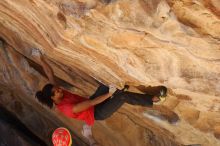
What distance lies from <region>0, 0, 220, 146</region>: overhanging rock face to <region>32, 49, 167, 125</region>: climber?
132mm

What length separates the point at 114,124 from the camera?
5883mm

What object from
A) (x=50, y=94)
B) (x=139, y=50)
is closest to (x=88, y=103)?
(x=50, y=94)

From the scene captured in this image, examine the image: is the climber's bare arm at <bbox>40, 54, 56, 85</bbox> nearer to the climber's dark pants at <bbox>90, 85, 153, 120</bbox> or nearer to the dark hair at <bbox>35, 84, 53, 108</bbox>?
the dark hair at <bbox>35, 84, 53, 108</bbox>

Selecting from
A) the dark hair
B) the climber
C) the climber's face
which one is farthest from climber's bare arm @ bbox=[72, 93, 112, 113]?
the dark hair

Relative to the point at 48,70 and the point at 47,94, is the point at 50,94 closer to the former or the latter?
the point at 47,94

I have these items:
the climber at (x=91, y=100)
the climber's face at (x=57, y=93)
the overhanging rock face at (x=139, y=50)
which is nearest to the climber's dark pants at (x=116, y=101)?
A: the climber at (x=91, y=100)

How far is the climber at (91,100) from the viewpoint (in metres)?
4.13

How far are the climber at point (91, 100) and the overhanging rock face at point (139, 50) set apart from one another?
0.43ft

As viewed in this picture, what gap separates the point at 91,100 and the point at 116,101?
366 millimetres

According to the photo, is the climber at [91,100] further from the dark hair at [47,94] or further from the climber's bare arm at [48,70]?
the climber's bare arm at [48,70]

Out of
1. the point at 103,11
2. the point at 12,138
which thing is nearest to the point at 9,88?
the point at 12,138

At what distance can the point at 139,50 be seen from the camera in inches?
140

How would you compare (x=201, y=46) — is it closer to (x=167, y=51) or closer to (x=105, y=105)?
(x=167, y=51)

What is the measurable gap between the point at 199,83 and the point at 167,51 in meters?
0.48
